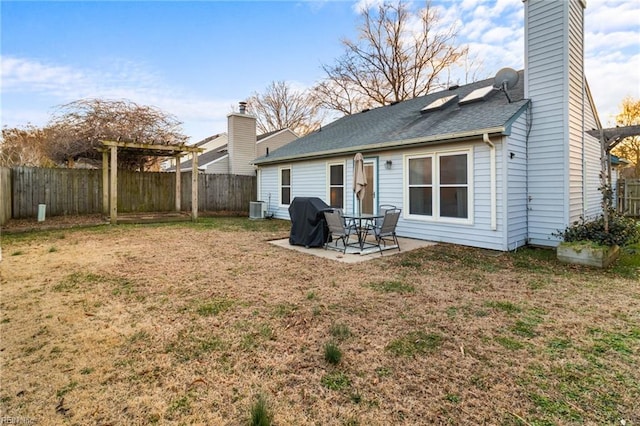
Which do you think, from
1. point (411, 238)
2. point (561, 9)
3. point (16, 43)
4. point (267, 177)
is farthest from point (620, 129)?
point (16, 43)

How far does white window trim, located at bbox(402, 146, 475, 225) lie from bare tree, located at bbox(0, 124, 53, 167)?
15.8 meters

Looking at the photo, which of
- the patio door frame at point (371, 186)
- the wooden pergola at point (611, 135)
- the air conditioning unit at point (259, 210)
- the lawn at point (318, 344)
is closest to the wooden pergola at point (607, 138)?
the wooden pergola at point (611, 135)

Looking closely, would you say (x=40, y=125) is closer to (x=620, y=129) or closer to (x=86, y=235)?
(x=86, y=235)

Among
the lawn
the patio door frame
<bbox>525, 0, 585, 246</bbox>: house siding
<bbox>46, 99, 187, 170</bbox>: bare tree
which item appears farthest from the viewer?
<bbox>46, 99, 187, 170</bbox>: bare tree

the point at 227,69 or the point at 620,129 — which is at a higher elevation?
the point at 227,69

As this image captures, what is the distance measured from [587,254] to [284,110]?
80.7 ft

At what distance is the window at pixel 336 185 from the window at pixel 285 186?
93.9 inches

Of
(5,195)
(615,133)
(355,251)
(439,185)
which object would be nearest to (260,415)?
(355,251)

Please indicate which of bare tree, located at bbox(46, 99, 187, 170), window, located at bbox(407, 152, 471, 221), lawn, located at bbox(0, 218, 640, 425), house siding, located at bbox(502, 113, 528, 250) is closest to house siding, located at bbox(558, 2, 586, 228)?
house siding, located at bbox(502, 113, 528, 250)

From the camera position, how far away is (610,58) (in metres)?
8.60

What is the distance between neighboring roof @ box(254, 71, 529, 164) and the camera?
6453mm

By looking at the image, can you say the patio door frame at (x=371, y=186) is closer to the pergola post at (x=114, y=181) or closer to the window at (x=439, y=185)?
the window at (x=439, y=185)

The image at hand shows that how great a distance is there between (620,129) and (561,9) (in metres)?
2.74

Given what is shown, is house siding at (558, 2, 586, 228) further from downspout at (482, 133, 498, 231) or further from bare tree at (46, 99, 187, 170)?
bare tree at (46, 99, 187, 170)
